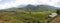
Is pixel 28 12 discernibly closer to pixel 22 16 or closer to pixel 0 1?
pixel 22 16

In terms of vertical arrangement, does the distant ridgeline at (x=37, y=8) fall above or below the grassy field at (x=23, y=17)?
above

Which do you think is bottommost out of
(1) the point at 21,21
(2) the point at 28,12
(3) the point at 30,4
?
(1) the point at 21,21

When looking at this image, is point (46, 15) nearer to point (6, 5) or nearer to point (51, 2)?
point (51, 2)

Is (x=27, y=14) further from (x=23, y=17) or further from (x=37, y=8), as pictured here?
(x=37, y=8)

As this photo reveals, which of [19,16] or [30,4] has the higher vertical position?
[30,4]

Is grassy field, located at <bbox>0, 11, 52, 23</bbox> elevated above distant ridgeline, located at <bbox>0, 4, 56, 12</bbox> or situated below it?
below

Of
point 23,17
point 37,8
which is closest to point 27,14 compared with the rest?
point 23,17

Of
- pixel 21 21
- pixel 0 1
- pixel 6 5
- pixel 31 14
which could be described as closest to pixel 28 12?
pixel 31 14
